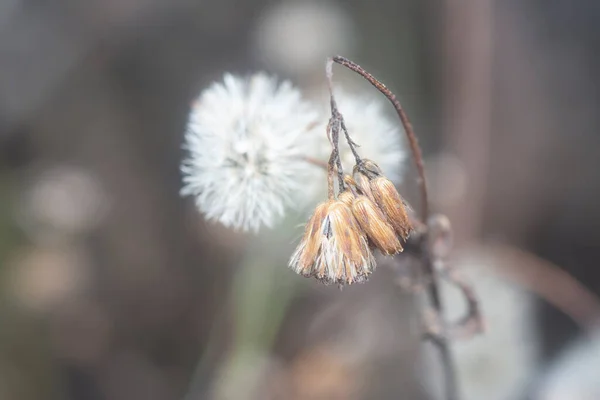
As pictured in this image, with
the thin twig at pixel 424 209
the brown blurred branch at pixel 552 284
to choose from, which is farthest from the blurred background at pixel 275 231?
the thin twig at pixel 424 209

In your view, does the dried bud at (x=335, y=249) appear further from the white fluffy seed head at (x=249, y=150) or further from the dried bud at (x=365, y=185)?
the white fluffy seed head at (x=249, y=150)

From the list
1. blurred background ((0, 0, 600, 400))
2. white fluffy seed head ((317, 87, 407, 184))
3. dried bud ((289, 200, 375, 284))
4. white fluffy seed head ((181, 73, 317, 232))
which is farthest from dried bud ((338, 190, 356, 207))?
blurred background ((0, 0, 600, 400))

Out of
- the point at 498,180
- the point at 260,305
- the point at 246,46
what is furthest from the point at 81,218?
the point at 498,180

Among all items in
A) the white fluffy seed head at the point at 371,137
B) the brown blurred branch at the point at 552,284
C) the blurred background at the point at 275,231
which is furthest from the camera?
the blurred background at the point at 275,231

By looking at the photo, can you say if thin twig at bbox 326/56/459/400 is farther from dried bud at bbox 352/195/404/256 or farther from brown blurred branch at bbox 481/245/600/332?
brown blurred branch at bbox 481/245/600/332

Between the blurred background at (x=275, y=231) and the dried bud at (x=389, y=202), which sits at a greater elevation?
the blurred background at (x=275, y=231)

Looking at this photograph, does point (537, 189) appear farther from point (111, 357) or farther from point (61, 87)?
point (61, 87)

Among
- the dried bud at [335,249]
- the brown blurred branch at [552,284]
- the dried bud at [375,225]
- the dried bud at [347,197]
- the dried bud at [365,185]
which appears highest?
the brown blurred branch at [552,284]
